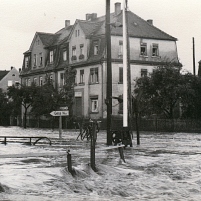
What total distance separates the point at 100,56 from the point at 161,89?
35.3 ft

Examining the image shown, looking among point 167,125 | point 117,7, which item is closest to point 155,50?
point 117,7

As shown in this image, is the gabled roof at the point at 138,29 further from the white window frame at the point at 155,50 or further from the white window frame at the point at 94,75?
the white window frame at the point at 94,75

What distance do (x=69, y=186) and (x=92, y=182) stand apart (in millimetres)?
737

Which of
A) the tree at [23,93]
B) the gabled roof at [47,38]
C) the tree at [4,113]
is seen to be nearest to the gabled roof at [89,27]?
the tree at [23,93]

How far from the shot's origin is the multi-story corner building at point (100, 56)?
54.1m

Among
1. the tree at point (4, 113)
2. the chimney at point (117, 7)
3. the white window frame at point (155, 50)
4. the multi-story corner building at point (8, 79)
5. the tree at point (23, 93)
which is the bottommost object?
the tree at point (4, 113)

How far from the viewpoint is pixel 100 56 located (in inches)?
2141

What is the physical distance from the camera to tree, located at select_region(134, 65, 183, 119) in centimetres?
4581

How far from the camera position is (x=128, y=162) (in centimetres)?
1453

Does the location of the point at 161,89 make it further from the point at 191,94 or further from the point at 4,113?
the point at 4,113

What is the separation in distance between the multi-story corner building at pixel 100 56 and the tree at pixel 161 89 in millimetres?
6419

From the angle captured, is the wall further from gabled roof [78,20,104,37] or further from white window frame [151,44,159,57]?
white window frame [151,44,159,57]

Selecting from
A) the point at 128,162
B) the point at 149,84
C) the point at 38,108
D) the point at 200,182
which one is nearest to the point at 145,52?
the point at 149,84

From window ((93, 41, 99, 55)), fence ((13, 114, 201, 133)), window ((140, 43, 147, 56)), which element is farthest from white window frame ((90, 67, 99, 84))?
window ((140, 43, 147, 56))
